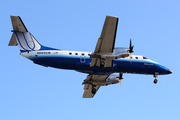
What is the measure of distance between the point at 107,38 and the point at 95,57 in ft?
9.24

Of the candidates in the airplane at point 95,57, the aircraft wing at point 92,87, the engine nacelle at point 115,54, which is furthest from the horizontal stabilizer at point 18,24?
the aircraft wing at point 92,87

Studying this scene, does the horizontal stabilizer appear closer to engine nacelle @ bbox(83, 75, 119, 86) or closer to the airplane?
the airplane


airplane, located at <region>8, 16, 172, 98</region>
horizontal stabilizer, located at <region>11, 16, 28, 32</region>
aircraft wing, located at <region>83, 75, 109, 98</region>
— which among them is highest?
horizontal stabilizer, located at <region>11, 16, 28, 32</region>

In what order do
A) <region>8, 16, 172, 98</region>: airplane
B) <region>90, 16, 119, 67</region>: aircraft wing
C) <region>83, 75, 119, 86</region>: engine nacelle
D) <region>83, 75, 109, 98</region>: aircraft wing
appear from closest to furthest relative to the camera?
<region>90, 16, 119, 67</region>: aircraft wing → <region>8, 16, 172, 98</region>: airplane → <region>83, 75, 109, 98</region>: aircraft wing → <region>83, 75, 119, 86</region>: engine nacelle

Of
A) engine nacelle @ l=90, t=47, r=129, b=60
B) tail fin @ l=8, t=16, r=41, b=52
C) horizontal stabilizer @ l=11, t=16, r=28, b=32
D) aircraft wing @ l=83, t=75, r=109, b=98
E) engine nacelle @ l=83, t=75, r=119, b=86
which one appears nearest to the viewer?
engine nacelle @ l=90, t=47, r=129, b=60

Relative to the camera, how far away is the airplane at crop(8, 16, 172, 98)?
28.8m

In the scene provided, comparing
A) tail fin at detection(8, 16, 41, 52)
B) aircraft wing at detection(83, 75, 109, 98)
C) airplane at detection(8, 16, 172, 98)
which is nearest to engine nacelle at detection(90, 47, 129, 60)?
airplane at detection(8, 16, 172, 98)

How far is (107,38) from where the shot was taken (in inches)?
1090

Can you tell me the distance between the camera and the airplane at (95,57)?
28766mm

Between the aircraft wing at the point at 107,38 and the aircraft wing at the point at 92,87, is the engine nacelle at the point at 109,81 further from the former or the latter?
the aircraft wing at the point at 107,38

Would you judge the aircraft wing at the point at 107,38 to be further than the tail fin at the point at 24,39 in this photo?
No

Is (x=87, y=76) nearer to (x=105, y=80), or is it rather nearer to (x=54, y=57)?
(x=105, y=80)

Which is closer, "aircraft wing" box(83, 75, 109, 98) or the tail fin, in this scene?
the tail fin

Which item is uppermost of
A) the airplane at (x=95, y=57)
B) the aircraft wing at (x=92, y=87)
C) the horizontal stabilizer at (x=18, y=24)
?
the horizontal stabilizer at (x=18, y=24)
